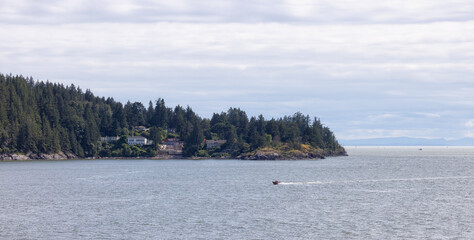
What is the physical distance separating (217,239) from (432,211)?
3400 centimetres

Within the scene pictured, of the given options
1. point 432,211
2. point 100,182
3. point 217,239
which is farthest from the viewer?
point 100,182

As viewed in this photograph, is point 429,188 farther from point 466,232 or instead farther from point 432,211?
point 466,232

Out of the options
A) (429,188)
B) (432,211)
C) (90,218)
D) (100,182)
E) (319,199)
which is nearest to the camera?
(90,218)

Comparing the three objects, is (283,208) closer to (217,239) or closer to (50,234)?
(217,239)

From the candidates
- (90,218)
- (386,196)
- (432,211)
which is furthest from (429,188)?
(90,218)

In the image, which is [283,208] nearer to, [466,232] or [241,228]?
[241,228]

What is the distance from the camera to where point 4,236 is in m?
53.5

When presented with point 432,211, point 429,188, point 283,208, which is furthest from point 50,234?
point 429,188

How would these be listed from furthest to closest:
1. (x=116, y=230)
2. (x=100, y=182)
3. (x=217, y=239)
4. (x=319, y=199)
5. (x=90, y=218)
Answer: (x=100, y=182), (x=319, y=199), (x=90, y=218), (x=116, y=230), (x=217, y=239)

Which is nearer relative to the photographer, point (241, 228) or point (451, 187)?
point (241, 228)

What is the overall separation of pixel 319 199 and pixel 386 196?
12.9 metres

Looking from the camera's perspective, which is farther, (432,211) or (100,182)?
(100,182)

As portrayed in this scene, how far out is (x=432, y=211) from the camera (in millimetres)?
71688

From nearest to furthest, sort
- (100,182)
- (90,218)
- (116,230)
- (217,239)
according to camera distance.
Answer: (217,239) → (116,230) → (90,218) → (100,182)
